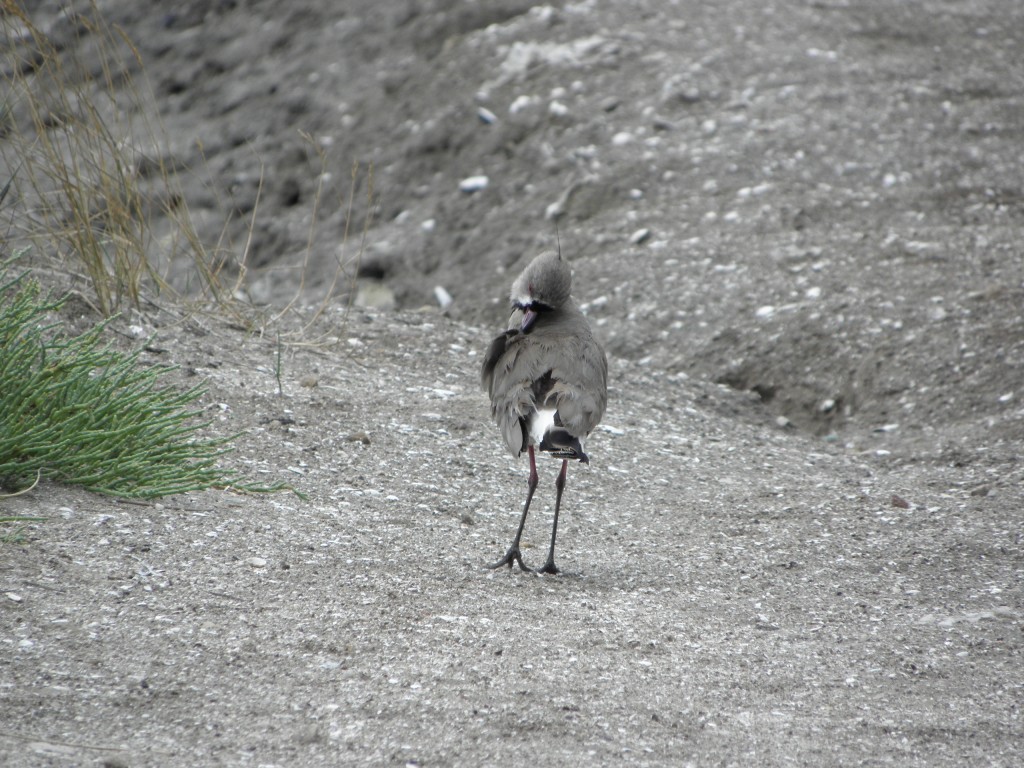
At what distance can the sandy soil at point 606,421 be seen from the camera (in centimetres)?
281

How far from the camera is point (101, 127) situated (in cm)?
470

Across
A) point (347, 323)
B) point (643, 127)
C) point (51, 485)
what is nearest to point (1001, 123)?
point (643, 127)

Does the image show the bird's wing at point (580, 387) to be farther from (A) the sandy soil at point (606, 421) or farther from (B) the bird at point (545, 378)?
(A) the sandy soil at point (606, 421)

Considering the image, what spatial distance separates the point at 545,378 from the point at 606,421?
153cm

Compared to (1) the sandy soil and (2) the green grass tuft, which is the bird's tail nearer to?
(1) the sandy soil

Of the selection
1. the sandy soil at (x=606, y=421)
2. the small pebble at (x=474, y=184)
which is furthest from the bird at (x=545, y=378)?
the small pebble at (x=474, y=184)

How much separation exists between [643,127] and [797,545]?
4.45 m

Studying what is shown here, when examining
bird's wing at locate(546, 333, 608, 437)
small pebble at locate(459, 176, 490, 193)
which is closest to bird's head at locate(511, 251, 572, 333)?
bird's wing at locate(546, 333, 608, 437)

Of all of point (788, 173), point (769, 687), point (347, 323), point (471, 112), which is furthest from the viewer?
point (471, 112)

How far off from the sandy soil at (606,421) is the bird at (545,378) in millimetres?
417

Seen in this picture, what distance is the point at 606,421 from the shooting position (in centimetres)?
541

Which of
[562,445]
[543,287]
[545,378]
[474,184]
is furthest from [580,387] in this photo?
[474,184]

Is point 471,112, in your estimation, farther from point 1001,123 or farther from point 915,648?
point 915,648

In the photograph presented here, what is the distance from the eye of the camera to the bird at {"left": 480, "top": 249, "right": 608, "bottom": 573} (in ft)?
12.2
